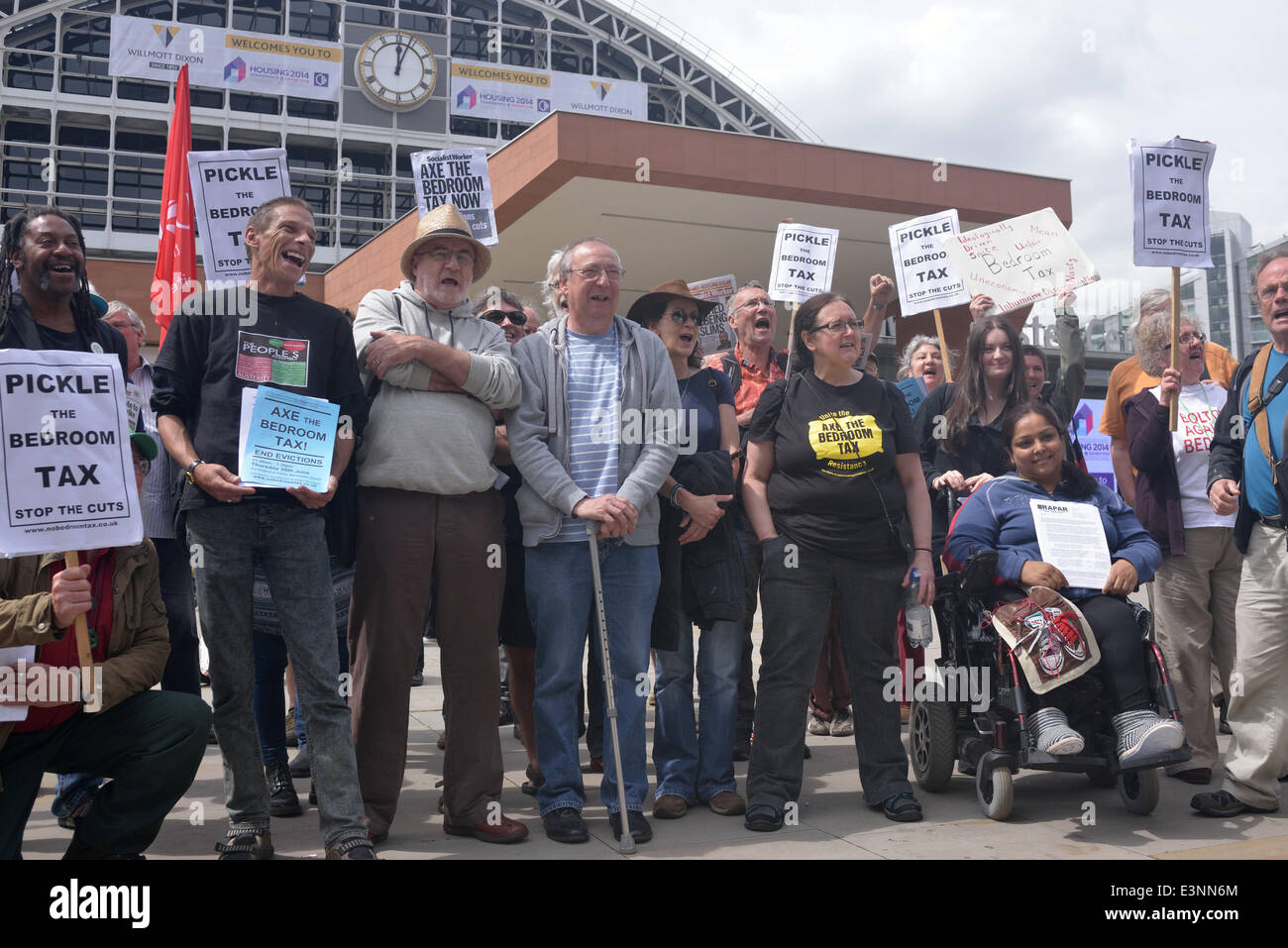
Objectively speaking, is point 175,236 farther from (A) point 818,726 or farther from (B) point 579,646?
(A) point 818,726

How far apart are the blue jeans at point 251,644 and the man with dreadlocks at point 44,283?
2.72 ft

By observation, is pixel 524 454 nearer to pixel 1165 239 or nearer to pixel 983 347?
pixel 983 347

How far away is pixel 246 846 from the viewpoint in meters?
3.68

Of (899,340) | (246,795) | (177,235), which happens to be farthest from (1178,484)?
(899,340)

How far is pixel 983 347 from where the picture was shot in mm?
5309

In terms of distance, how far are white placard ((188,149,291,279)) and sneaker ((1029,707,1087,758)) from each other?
425 cm

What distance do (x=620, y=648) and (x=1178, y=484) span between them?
2917 millimetres

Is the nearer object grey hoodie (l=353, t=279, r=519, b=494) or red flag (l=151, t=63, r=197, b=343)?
grey hoodie (l=353, t=279, r=519, b=494)

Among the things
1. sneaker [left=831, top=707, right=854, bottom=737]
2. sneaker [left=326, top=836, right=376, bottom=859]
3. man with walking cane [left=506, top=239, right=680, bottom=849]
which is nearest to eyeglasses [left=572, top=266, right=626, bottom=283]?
man with walking cane [left=506, top=239, right=680, bottom=849]

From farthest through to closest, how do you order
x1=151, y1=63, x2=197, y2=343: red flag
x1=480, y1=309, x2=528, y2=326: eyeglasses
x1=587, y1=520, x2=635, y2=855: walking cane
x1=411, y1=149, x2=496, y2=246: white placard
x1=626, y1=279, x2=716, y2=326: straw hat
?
1. x1=151, y1=63, x2=197, y2=343: red flag
2. x1=411, y1=149, x2=496, y2=246: white placard
3. x1=480, y1=309, x2=528, y2=326: eyeglasses
4. x1=626, y1=279, x2=716, y2=326: straw hat
5. x1=587, y1=520, x2=635, y2=855: walking cane

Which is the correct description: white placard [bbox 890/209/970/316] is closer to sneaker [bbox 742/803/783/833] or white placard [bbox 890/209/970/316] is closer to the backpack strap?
the backpack strap

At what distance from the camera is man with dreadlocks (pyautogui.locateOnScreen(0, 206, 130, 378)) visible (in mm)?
3729

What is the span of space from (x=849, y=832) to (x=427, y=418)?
2235 mm

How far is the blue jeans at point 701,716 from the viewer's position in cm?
448
